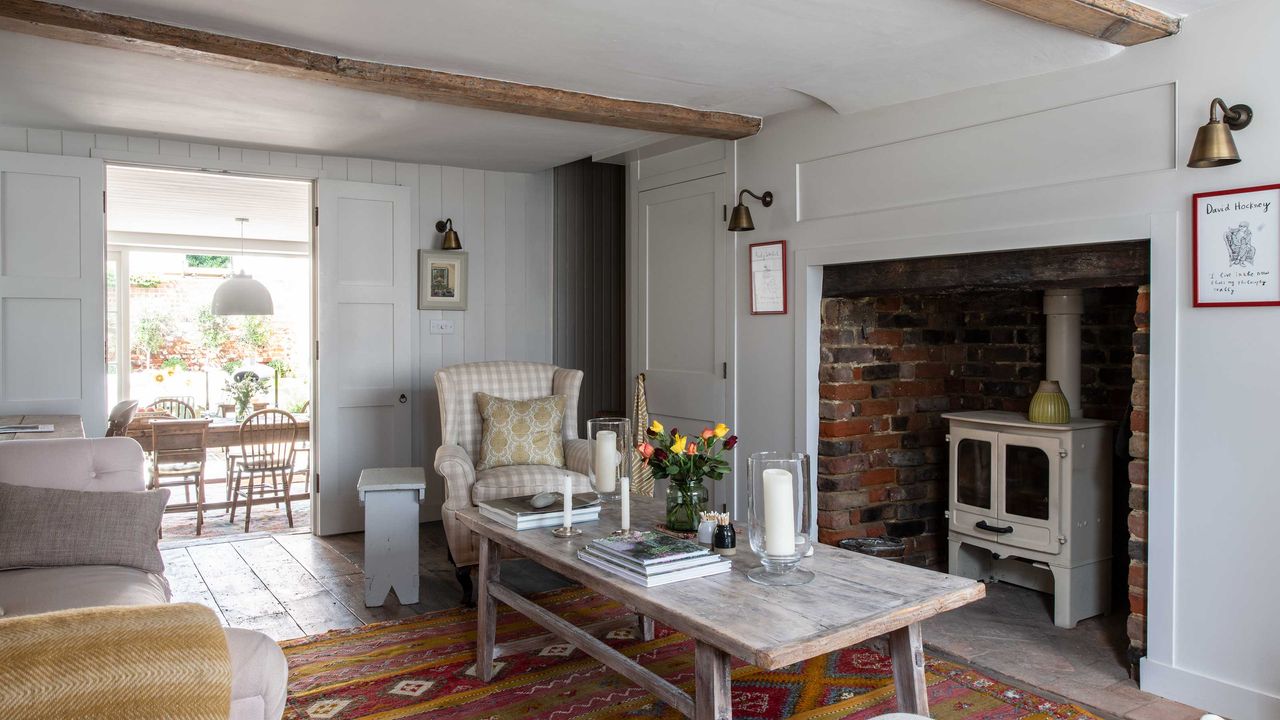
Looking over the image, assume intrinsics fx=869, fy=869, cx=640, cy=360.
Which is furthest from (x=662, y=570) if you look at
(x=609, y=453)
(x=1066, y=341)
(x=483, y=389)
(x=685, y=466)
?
(x=483, y=389)

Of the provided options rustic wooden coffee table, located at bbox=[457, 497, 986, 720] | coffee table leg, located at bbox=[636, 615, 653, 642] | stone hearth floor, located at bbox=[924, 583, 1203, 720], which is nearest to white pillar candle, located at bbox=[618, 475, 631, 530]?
rustic wooden coffee table, located at bbox=[457, 497, 986, 720]

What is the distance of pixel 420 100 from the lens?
3.72 m

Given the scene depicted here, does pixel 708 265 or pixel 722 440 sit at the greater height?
pixel 708 265

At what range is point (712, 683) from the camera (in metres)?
1.82

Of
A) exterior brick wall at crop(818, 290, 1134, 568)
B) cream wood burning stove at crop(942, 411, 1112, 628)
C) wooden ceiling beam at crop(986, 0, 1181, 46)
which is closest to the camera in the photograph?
wooden ceiling beam at crop(986, 0, 1181, 46)

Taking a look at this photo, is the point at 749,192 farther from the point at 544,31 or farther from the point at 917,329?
the point at 544,31

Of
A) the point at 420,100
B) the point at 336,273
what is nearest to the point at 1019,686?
the point at 420,100

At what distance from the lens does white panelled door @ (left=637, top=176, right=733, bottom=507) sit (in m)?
4.46

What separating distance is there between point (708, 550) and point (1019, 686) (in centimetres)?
127

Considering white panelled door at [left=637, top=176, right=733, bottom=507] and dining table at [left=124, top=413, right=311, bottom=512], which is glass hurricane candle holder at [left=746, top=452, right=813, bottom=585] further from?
dining table at [left=124, top=413, right=311, bottom=512]

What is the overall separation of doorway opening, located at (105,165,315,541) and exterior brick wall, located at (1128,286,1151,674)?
4.17 m

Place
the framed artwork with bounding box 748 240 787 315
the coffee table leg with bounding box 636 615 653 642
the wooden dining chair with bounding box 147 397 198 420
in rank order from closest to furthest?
the coffee table leg with bounding box 636 615 653 642 → the framed artwork with bounding box 748 240 787 315 → the wooden dining chair with bounding box 147 397 198 420

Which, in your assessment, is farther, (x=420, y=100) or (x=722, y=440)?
(x=420, y=100)

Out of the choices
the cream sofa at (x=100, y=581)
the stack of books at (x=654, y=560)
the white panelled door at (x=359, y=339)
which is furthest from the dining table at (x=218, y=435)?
the stack of books at (x=654, y=560)
